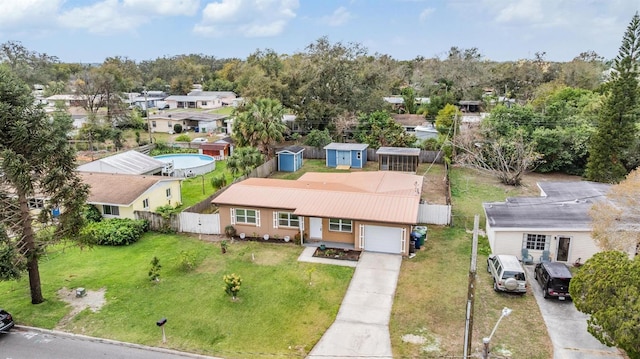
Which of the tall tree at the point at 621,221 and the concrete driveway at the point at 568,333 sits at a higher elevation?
the tall tree at the point at 621,221

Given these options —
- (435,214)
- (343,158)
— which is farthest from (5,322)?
(343,158)

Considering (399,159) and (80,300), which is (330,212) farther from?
(399,159)

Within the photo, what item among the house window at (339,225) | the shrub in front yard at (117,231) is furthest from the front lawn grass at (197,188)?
the house window at (339,225)

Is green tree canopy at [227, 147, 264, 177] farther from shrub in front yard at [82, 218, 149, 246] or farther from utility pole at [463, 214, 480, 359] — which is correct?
utility pole at [463, 214, 480, 359]

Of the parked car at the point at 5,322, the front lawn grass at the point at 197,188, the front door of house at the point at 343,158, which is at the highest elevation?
the front door of house at the point at 343,158

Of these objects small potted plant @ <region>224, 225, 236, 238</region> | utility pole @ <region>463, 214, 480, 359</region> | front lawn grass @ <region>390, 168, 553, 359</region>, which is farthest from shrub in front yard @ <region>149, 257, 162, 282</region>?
utility pole @ <region>463, 214, 480, 359</region>

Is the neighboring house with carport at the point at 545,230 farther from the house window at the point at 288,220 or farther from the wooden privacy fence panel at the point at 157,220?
the wooden privacy fence panel at the point at 157,220

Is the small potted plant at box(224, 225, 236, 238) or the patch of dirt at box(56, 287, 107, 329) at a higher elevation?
the small potted plant at box(224, 225, 236, 238)
